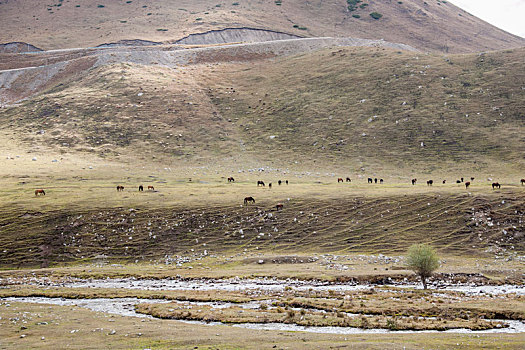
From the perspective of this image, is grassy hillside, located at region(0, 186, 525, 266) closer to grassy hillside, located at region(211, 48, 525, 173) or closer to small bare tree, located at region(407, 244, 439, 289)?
small bare tree, located at region(407, 244, 439, 289)

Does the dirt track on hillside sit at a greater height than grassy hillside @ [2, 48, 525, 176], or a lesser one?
greater

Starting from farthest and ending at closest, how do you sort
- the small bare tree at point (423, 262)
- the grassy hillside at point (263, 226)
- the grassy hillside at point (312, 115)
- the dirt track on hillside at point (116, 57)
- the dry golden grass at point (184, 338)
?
1. the dirt track on hillside at point (116, 57)
2. the grassy hillside at point (312, 115)
3. the grassy hillside at point (263, 226)
4. the small bare tree at point (423, 262)
5. the dry golden grass at point (184, 338)

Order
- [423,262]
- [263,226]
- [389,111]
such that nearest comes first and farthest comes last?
[423,262]
[263,226]
[389,111]

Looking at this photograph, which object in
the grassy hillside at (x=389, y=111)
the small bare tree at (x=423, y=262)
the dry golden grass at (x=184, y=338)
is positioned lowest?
the dry golden grass at (x=184, y=338)

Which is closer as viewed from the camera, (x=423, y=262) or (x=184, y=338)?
(x=184, y=338)

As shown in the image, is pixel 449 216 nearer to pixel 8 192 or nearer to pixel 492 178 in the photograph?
pixel 492 178

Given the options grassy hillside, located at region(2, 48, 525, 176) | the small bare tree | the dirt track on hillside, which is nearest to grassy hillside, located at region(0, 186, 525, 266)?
the small bare tree

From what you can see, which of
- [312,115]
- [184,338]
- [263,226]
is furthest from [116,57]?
[184,338]

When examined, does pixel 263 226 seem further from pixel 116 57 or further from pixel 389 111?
pixel 116 57

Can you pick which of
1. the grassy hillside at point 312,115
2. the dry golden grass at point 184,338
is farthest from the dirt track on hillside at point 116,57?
the dry golden grass at point 184,338

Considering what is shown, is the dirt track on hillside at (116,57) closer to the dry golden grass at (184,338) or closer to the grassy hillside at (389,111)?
the grassy hillside at (389,111)

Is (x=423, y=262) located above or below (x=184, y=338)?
above

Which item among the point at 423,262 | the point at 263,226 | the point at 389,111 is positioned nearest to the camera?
the point at 423,262

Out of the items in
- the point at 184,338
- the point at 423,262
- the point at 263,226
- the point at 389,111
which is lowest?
the point at 184,338
